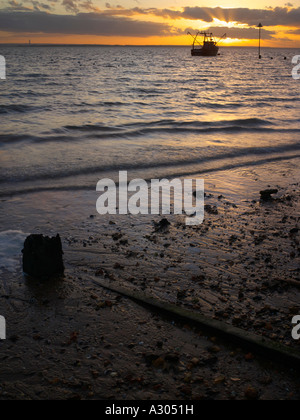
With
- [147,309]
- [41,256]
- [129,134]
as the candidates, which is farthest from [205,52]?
[147,309]

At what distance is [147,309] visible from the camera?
4.40 m

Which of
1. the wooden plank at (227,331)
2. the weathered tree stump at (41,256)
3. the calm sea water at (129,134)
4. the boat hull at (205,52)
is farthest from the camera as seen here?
the boat hull at (205,52)

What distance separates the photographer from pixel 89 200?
846 centimetres

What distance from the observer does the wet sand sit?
3363mm

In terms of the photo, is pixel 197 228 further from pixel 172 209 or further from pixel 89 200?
pixel 89 200

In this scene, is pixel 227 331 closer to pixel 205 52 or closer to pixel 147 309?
pixel 147 309

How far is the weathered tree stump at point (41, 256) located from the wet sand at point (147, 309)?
0.17 metres

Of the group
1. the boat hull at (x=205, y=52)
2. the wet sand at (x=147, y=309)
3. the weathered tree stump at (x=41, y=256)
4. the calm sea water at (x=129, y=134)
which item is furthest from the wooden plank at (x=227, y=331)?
the boat hull at (x=205, y=52)

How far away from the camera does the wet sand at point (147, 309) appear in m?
3.36

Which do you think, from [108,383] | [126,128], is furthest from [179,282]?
[126,128]

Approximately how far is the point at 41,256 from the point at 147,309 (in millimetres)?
1568

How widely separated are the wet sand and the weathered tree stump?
0.17m

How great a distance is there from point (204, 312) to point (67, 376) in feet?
5.36

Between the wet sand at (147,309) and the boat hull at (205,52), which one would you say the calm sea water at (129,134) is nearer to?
the wet sand at (147,309)
